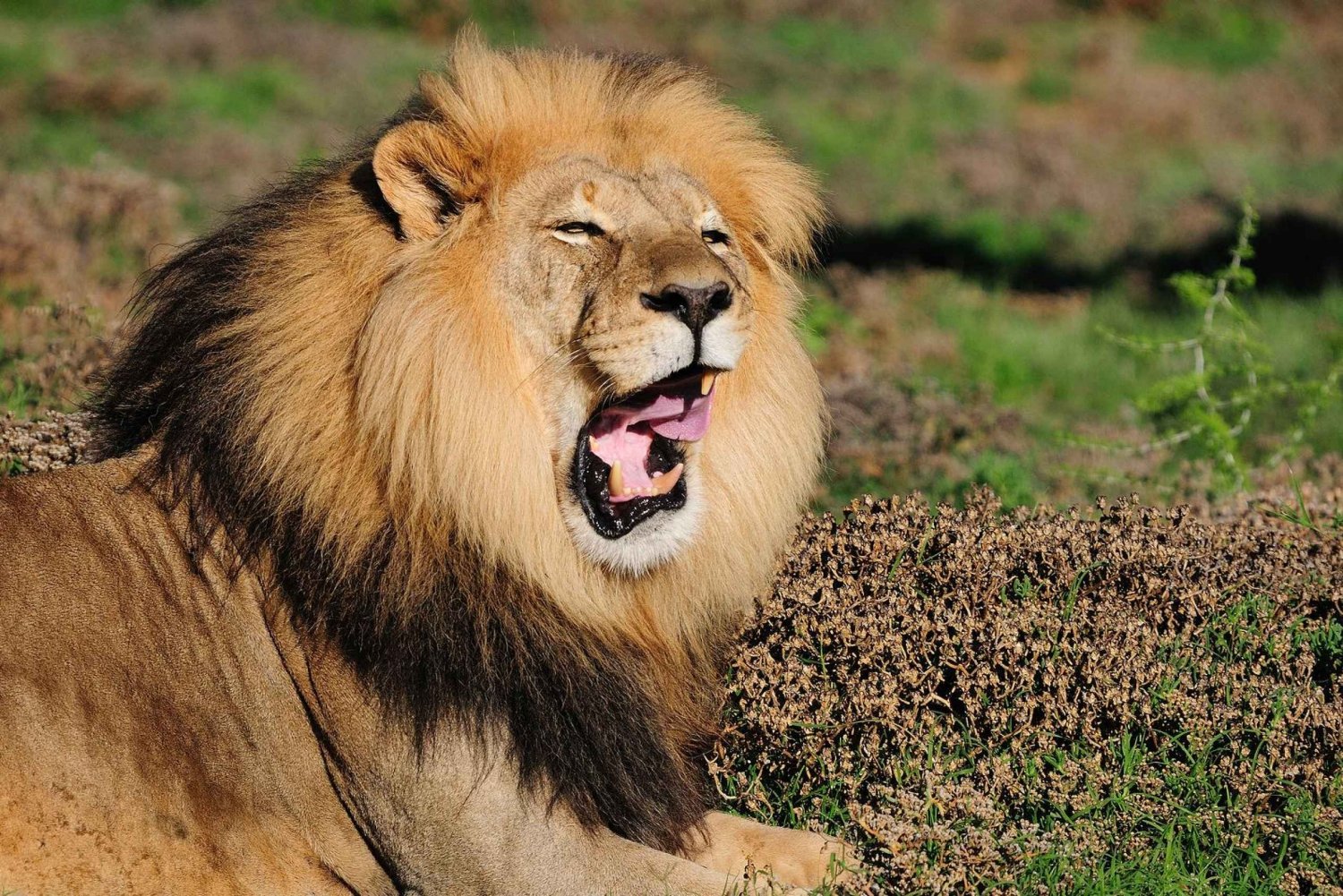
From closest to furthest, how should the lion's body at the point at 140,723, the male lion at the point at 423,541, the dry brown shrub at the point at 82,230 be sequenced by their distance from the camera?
the lion's body at the point at 140,723
the male lion at the point at 423,541
the dry brown shrub at the point at 82,230

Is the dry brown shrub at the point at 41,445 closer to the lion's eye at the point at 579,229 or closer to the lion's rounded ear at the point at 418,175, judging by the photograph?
the lion's rounded ear at the point at 418,175

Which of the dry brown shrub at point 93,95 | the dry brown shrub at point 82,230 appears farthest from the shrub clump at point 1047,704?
the dry brown shrub at point 93,95

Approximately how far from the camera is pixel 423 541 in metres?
3.54

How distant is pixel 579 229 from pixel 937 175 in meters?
11.1

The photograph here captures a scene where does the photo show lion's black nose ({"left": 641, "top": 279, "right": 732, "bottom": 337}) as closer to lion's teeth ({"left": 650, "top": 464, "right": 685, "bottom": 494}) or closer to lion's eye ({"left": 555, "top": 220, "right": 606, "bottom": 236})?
lion's eye ({"left": 555, "top": 220, "right": 606, "bottom": 236})

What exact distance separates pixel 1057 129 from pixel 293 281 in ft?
45.7

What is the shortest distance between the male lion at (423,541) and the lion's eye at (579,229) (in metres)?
0.01

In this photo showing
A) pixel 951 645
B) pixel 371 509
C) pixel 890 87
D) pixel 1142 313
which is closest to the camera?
pixel 371 509

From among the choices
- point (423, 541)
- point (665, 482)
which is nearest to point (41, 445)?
point (423, 541)

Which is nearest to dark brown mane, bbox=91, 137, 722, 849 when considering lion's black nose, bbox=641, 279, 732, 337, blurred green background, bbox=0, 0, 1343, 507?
lion's black nose, bbox=641, 279, 732, 337

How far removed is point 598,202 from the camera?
3.75 metres

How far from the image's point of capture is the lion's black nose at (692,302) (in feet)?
11.4

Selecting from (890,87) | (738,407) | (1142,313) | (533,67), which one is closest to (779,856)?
(738,407)

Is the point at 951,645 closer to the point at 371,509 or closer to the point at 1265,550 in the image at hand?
the point at 1265,550
